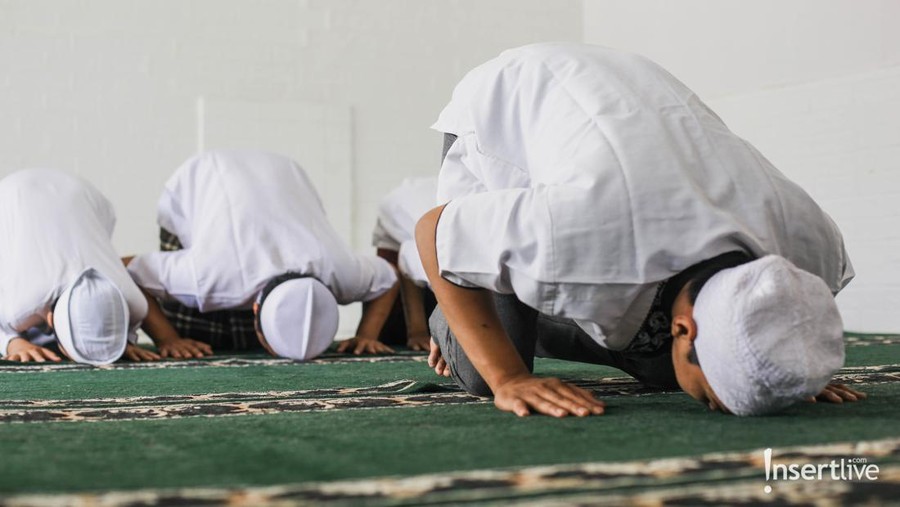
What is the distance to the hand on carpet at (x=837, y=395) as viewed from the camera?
173 centimetres

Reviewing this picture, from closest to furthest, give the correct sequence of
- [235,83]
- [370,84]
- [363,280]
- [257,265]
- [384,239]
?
1. [257,265]
2. [363,280]
3. [384,239]
4. [235,83]
5. [370,84]

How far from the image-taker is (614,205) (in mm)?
1446

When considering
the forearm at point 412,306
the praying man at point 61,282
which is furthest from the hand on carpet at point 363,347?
the praying man at point 61,282

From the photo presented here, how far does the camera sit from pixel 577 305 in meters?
1.49

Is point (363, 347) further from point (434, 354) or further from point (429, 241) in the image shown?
point (429, 241)

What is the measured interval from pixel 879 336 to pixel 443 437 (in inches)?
133

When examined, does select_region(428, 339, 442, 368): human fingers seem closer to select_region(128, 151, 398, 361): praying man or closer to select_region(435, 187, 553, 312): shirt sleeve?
select_region(435, 187, 553, 312): shirt sleeve

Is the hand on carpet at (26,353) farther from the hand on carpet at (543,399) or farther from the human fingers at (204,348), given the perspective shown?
the hand on carpet at (543,399)

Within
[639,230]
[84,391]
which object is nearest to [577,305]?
[639,230]

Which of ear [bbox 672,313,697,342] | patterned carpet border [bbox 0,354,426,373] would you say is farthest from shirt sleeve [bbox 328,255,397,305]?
ear [bbox 672,313,697,342]

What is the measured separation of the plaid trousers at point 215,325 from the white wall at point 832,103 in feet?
9.08

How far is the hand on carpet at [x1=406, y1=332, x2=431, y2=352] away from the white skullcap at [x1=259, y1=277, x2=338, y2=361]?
67 cm

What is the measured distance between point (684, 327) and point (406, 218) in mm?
2706

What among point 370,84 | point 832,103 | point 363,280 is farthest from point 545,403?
point 370,84
